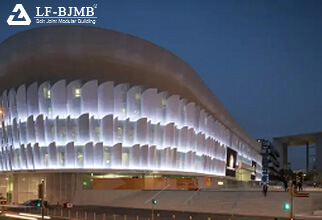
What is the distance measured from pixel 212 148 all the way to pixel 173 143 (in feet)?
48.8

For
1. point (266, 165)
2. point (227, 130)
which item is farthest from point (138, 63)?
point (266, 165)

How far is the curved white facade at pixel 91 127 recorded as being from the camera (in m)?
61.1

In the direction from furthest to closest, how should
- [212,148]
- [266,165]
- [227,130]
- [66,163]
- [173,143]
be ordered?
[266,165]
[227,130]
[212,148]
[173,143]
[66,163]

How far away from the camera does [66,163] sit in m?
60.9

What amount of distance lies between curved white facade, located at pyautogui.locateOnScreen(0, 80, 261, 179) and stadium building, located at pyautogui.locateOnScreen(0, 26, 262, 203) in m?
0.12

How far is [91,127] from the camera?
201 feet

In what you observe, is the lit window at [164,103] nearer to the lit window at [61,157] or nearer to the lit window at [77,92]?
the lit window at [77,92]

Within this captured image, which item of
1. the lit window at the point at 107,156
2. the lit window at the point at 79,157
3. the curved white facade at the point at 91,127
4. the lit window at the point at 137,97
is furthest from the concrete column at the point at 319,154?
the lit window at the point at 79,157

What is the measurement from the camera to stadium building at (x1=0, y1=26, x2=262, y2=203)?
61031 millimetres

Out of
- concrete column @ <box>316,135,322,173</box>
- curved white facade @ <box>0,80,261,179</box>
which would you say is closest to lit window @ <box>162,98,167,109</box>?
curved white facade @ <box>0,80,261,179</box>

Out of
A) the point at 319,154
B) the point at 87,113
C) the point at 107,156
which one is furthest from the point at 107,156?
the point at 319,154

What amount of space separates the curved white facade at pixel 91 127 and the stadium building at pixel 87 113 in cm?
12

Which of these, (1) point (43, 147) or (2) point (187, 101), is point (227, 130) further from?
(1) point (43, 147)

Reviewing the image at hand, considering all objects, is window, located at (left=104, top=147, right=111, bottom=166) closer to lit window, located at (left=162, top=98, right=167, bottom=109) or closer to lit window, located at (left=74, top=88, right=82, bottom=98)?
lit window, located at (left=74, top=88, right=82, bottom=98)
